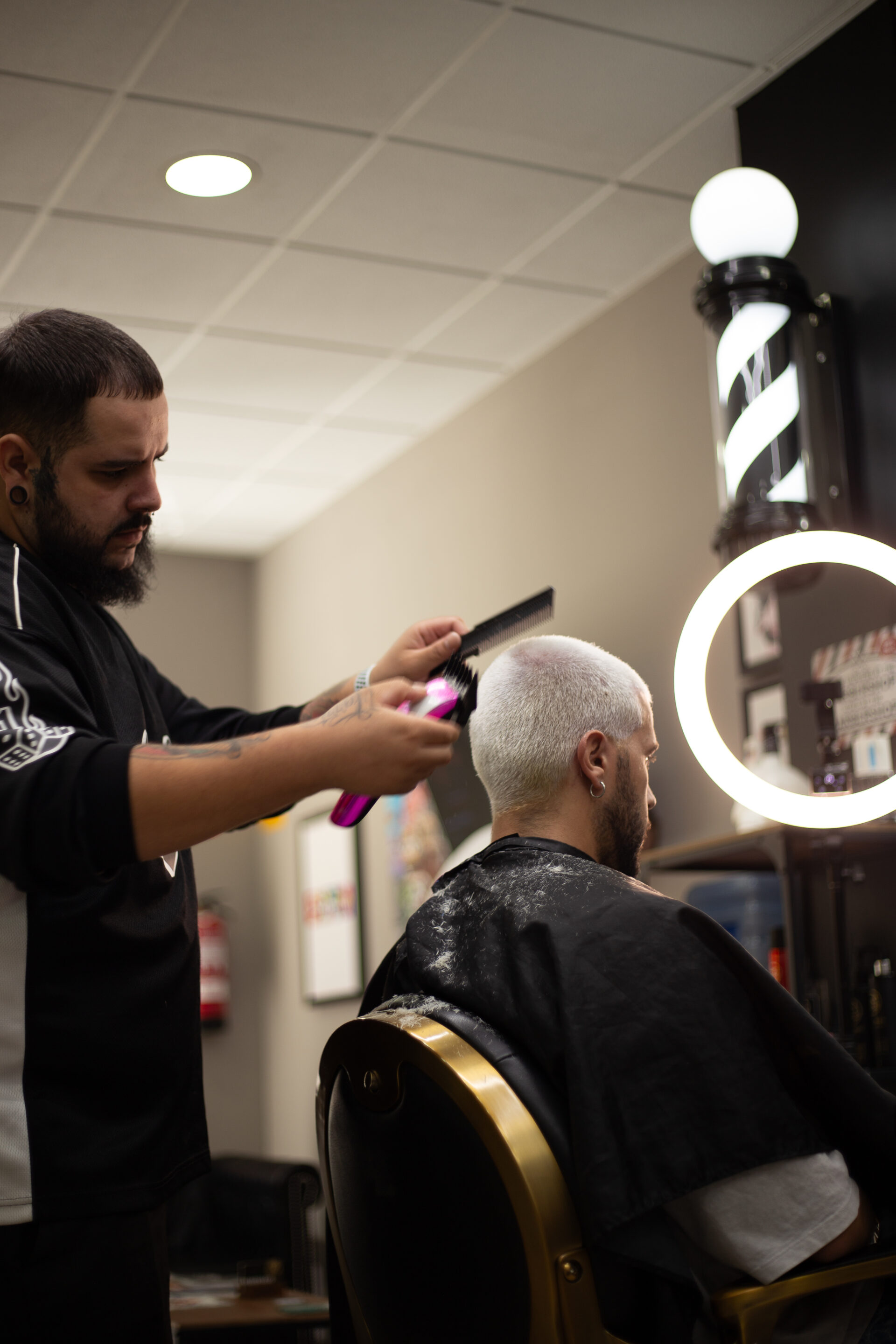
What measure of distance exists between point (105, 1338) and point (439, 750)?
665 mm

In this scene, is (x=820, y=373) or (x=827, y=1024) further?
(x=820, y=373)

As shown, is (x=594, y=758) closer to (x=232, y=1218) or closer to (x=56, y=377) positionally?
(x=56, y=377)

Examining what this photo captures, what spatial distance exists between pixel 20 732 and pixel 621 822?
83cm

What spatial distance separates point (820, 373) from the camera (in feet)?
9.34

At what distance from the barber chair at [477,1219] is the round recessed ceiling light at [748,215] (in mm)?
1952

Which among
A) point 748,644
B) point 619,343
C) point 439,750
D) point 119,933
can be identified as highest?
point 619,343

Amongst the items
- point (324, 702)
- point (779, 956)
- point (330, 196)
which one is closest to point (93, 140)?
point (330, 196)

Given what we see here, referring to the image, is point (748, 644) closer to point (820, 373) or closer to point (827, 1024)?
point (820, 373)

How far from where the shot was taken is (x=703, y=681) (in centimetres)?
193

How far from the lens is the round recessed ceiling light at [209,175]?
129 inches

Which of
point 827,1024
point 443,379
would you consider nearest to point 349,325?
point 443,379

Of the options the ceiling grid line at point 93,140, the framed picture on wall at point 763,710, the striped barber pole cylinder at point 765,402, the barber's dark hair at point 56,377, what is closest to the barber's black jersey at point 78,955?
the barber's dark hair at point 56,377

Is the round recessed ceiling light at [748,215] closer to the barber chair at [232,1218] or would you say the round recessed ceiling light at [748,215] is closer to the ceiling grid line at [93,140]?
the ceiling grid line at [93,140]

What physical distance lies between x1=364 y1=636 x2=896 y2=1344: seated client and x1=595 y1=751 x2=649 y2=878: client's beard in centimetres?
11
